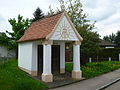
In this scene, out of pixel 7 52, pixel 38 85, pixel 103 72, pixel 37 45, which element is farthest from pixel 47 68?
pixel 7 52

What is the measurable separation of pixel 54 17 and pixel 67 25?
4.55ft

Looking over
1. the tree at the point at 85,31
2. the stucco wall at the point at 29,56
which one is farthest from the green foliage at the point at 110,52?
the stucco wall at the point at 29,56

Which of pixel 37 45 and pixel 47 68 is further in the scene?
pixel 37 45

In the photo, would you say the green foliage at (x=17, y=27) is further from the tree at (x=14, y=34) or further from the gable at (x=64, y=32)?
the gable at (x=64, y=32)

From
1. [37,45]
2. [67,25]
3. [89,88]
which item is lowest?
[89,88]

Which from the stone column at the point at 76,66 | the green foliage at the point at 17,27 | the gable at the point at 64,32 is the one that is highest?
the green foliage at the point at 17,27

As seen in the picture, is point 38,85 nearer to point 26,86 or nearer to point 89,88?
point 26,86

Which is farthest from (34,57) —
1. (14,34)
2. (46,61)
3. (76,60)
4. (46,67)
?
(14,34)

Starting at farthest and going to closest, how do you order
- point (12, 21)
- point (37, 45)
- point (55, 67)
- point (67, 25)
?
point (12, 21), point (55, 67), point (37, 45), point (67, 25)

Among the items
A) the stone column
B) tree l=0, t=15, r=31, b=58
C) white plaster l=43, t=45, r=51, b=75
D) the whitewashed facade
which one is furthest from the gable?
tree l=0, t=15, r=31, b=58

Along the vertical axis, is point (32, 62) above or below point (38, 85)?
above

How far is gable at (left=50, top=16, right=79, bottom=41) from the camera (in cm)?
1473

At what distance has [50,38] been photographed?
14289 mm

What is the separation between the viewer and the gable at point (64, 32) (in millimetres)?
14733
